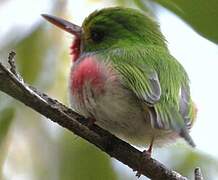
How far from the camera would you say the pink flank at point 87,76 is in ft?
6.68

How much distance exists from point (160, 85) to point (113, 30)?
1.86 feet

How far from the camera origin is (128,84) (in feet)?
6.56

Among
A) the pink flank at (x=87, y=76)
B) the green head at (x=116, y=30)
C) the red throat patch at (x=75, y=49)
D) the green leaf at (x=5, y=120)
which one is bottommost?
the green leaf at (x=5, y=120)

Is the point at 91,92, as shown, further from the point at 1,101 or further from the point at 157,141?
the point at 1,101

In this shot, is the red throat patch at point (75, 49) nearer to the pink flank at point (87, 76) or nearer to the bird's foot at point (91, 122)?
the pink flank at point (87, 76)

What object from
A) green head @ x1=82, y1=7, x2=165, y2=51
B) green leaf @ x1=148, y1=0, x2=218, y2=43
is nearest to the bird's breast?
green head @ x1=82, y1=7, x2=165, y2=51

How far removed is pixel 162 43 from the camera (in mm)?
2709

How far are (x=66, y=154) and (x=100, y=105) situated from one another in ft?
2.69

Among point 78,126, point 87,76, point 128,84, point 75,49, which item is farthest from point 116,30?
point 78,126

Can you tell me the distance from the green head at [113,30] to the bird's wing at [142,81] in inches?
14.8

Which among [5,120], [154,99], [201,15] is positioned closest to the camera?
[201,15]

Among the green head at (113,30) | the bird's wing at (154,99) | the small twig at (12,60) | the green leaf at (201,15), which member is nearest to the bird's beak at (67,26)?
the green head at (113,30)

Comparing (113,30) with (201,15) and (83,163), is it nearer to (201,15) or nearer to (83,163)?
(83,163)

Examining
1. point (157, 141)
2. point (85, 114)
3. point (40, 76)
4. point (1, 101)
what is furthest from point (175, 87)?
point (40, 76)
